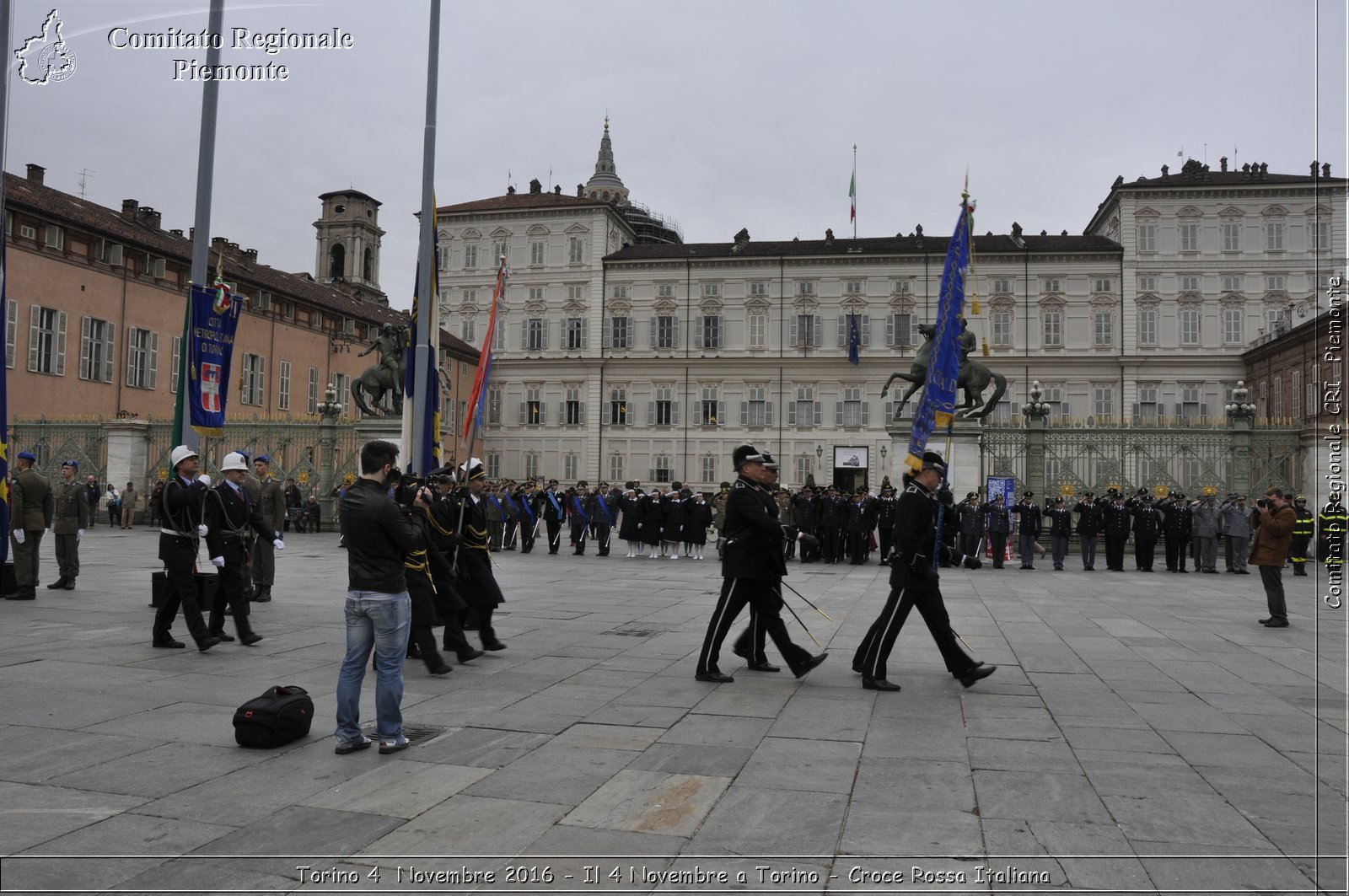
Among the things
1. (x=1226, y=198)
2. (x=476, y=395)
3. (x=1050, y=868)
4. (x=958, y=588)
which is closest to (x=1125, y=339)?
(x=1226, y=198)

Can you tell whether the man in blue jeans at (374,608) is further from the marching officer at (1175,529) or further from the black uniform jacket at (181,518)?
the marching officer at (1175,529)

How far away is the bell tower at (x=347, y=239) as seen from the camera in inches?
3073

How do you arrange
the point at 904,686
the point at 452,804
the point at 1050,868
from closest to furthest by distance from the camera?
the point at 1050,868 < the point at 452,804 < the point at 904,686

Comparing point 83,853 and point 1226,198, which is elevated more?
point 1226,198

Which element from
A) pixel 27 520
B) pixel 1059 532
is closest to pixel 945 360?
pixel 27 520

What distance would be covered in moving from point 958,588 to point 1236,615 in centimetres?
428

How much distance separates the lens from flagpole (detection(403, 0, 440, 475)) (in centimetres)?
1205

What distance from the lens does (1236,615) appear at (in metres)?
12.9

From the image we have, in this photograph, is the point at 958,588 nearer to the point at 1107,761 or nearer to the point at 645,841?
the point at 1107,761

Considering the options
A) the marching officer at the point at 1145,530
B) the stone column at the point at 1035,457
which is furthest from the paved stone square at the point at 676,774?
the stone column at the point at 1035,457

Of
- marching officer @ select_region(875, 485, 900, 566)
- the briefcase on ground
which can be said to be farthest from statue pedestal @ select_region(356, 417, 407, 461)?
the briefcase on ground

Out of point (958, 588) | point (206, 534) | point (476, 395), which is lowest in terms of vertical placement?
point (958, 588)

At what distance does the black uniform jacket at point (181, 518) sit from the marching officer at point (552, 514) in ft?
47.2

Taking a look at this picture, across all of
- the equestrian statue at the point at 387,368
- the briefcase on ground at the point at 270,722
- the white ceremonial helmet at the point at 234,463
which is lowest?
the briefcase on ground at the point at 270,722
